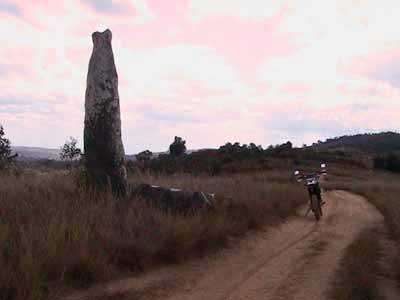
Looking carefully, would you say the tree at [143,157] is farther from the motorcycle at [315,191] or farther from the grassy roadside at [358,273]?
the grassy roadside at [358,273]

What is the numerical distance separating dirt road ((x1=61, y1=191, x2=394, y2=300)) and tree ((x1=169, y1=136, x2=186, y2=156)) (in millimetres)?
59019

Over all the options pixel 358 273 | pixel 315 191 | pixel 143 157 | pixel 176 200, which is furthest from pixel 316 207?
pixel 143 157

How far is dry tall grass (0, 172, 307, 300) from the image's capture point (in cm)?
651

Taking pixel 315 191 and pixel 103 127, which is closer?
pixel 103 127

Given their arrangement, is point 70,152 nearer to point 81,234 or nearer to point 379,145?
point 81,234

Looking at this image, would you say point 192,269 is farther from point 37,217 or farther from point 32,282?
point 32,282

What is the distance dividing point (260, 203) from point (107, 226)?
6.79 m

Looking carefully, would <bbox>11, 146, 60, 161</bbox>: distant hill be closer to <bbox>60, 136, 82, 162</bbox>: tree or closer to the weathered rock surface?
<bbox>60, 136, 82, 162</bbox>: tree

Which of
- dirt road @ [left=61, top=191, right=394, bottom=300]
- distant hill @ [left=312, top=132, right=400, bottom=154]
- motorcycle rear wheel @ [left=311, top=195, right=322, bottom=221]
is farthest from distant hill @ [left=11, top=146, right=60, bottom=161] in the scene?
distant hill @ [left=312, top=132, right=400, bottom=154]

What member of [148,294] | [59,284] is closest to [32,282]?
[59,284]

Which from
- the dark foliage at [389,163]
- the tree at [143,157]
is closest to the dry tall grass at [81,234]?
the tree at [143,157]

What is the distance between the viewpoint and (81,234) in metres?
7.69

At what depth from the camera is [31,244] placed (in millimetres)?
6816

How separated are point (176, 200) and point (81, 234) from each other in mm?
4234
